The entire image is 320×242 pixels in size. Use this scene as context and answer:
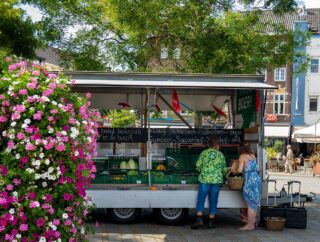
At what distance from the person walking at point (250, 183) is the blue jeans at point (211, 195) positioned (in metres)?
0.50

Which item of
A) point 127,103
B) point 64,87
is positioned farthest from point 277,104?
point 64,87

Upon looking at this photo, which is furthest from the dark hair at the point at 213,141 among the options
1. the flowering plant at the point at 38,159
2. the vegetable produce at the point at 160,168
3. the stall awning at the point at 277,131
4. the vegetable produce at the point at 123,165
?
the stall awning at the point at 277,131

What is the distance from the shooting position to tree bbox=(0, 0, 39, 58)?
581 inches

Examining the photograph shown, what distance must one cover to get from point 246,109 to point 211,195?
2218mm

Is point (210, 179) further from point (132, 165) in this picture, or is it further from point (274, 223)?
point (132, 165)

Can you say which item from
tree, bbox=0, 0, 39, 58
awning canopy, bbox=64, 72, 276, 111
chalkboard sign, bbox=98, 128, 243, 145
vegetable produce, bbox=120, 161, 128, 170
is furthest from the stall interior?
tree, bbox=0, 0, 39, 58

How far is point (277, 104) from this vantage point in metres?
51.8

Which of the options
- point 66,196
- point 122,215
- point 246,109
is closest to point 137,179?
point 122,215

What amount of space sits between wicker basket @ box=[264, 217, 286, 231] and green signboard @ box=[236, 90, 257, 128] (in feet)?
6.07

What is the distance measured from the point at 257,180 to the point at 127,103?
4365 millimetres

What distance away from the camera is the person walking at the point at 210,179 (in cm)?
1070

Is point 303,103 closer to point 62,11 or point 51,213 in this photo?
point 62,11

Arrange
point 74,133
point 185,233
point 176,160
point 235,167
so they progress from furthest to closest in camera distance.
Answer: point 176,160
point 235,167
point 185,233
point 74,133

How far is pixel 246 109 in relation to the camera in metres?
12.1
